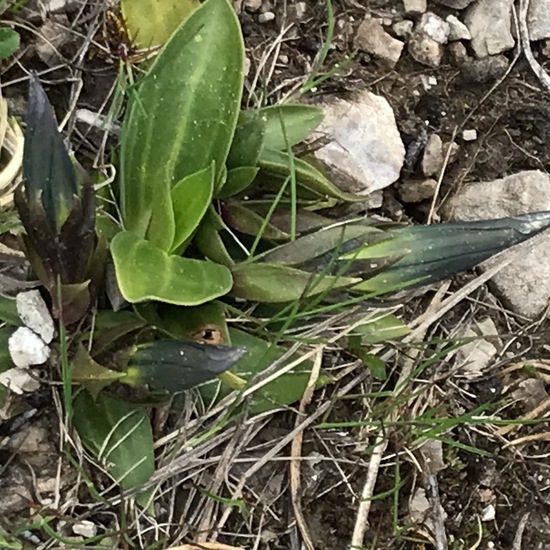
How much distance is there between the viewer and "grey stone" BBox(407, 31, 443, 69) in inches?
57.5

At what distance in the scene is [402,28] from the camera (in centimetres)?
146

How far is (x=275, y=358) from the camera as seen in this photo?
48.6 inches

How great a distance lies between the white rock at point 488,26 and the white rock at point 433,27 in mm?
58

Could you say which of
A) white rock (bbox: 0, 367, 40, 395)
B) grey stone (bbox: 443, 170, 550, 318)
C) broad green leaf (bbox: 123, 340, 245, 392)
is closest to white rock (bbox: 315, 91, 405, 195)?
grey stone (bbox: 443, 170, 550, 318)

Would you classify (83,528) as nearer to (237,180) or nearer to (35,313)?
(35,313)

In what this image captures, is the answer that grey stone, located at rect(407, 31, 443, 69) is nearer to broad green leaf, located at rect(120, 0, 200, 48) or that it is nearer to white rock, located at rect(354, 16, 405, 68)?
white rock, located at rect(354, 16, 405, 68)

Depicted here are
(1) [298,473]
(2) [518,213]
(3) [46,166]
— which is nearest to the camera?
(3) [46,166]

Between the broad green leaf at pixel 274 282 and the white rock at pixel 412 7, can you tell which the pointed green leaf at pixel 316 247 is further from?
the white rock at pixel 412 7

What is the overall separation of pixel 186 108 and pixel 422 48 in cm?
50

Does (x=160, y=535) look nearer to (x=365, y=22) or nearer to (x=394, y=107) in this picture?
(x=394, y=107)

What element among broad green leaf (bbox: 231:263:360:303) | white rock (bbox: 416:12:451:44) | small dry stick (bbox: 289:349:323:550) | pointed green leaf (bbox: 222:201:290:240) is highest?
white rock (bbox: 416:12:451:44)

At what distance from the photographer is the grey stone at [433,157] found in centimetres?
144

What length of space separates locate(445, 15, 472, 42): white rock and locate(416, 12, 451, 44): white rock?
0.04ft

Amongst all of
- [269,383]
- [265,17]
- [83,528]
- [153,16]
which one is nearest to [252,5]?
[265,17]
